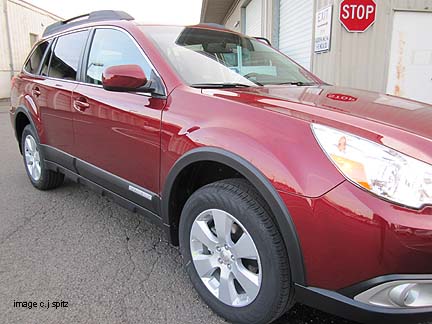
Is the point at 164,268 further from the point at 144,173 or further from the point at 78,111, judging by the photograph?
the point at 78,111

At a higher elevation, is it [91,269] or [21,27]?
[21,27]

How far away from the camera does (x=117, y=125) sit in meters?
2.63

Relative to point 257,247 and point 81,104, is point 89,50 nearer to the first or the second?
point 81,104

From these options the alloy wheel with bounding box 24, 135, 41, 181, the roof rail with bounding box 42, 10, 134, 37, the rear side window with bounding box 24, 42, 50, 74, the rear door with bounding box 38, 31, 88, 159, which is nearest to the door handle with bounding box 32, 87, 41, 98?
the rear door with bounding box 38, 31, 88, 159

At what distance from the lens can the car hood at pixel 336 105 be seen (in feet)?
5.94

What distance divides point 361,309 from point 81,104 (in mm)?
2463

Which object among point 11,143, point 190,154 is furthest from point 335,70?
point 11,143

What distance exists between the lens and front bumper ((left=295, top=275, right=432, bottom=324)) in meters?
1.50

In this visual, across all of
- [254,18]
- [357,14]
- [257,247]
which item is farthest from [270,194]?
[254,18]

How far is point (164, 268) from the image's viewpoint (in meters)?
2.64

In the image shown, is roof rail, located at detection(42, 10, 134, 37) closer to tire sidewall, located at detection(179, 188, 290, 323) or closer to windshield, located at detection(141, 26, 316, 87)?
windshield, located at detection(141, 26, 316, 87)

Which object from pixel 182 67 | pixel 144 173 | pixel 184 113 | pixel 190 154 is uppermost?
pixel 182 67

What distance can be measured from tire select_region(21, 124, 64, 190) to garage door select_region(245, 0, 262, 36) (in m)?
8.26

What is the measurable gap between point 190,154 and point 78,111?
1447 millimetres
